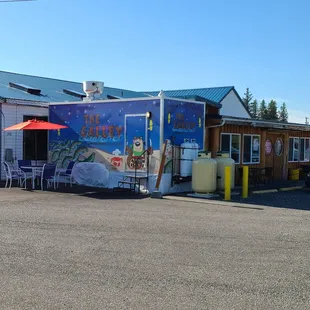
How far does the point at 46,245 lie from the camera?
685 centimetres

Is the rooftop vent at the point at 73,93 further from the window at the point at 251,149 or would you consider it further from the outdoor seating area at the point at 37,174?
the window at the point at 251,149

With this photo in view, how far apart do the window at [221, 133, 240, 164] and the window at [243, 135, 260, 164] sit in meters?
0.50

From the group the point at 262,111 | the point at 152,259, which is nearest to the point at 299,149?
the point at 152,259

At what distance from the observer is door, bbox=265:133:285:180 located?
65.3 ft

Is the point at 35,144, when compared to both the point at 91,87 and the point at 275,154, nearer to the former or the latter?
the point at 91,87

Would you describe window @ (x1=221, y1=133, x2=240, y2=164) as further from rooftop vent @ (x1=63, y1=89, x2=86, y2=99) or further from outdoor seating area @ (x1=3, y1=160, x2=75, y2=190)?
rooftop vent @ (x1=63, y1=89, x2=86, y2=99)

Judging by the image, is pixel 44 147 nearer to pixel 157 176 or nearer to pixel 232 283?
pixel 157 176

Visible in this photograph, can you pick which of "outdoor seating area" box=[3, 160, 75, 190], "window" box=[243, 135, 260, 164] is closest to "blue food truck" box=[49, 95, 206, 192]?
"outdoor seating area" box=[3, 160, 75, 190]

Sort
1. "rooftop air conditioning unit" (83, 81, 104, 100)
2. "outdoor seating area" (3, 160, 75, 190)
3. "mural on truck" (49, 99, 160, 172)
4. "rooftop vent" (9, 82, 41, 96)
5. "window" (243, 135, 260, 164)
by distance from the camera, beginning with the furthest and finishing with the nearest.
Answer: "rooftop vent" (9, 82, 41, 96) → "window" (243, 135, 260, 164) → "rooftop air conditioning unit" (83, 81, 104, 100) → "outdoor seating area" (3, 160, 75, 190) → "mural on truck" (49, 99, 160, 172)

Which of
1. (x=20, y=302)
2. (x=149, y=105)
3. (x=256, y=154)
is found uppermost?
(x=149, y=105)

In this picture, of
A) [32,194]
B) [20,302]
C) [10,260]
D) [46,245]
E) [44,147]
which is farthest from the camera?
[44,147]

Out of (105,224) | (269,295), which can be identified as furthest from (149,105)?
(269,295)

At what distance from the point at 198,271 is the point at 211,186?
8.11 metres

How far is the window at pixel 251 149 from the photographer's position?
719 inches
